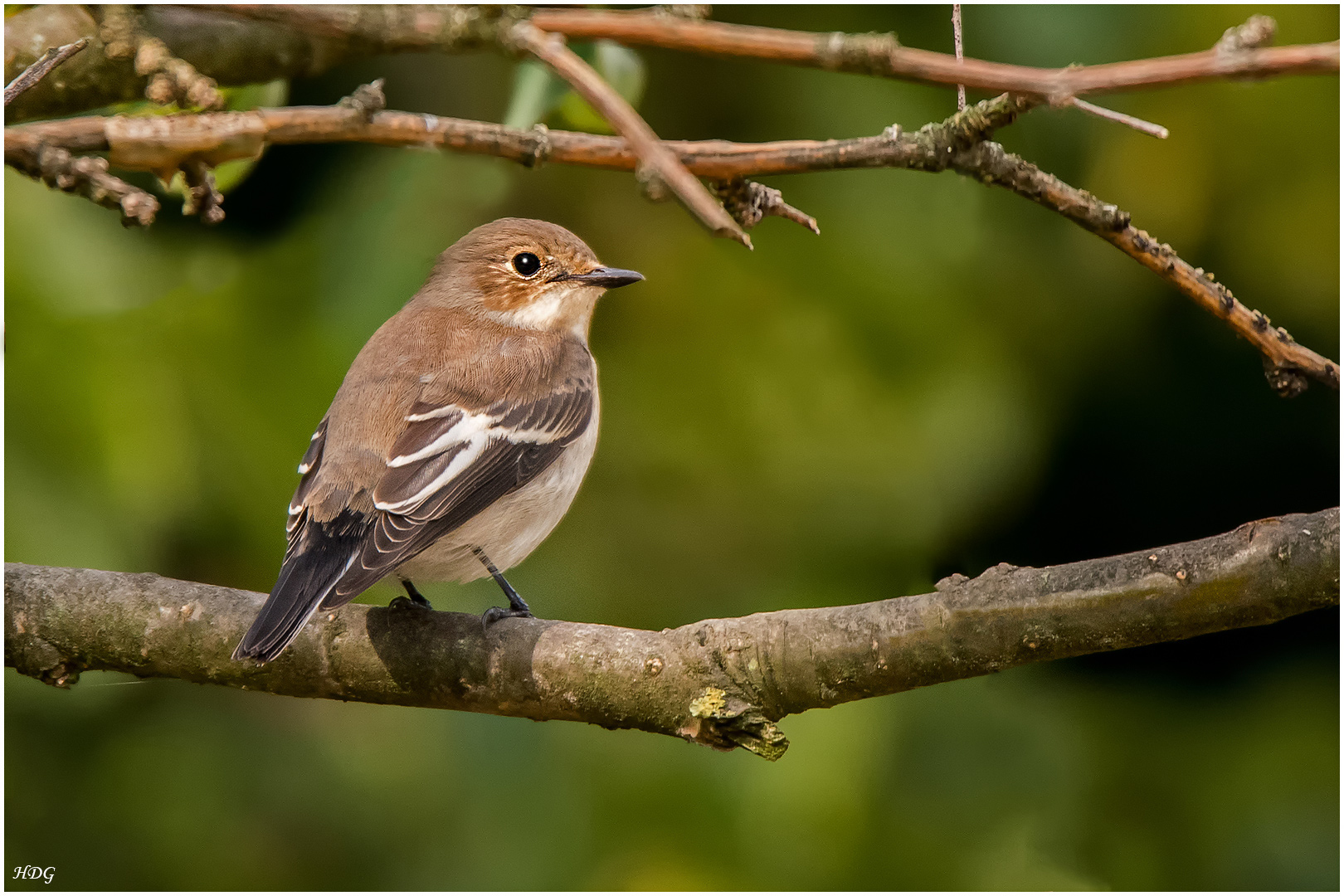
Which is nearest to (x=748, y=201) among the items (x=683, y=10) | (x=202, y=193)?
(x=683, y=10)

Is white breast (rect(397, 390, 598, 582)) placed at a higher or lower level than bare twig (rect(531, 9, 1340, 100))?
lower

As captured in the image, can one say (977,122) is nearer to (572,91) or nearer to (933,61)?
(933,61)

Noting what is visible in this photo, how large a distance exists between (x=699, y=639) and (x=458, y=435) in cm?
107

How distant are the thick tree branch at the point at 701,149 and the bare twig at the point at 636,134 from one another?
210mm

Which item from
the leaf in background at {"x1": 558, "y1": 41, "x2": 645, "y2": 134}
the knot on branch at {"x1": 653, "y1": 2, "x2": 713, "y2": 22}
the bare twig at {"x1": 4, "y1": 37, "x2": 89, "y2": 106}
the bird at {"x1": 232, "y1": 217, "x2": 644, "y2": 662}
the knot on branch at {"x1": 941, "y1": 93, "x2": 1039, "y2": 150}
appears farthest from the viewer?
the bird at {"x1": 232, "y1": 217, "x2": 644, "y2": 662}

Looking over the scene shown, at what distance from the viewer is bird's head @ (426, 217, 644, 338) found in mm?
3756

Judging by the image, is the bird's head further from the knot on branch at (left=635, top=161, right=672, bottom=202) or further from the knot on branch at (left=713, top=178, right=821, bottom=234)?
the knot on branch at (left=635, top=161, right=672, bottom=202)

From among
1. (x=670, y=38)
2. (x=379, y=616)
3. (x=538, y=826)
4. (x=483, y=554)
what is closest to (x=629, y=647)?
(x=379, y=616)

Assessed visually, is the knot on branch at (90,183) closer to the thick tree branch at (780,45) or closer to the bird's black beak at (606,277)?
the thick tree branch at (780,45)

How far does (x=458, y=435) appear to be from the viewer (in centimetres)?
321

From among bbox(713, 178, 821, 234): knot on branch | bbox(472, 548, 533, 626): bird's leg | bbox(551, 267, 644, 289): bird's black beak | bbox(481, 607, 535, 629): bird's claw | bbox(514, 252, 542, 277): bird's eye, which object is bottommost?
bbox(481, 607, 535, 629): bird's claw

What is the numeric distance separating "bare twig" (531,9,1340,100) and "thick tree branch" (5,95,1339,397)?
9.7 inches

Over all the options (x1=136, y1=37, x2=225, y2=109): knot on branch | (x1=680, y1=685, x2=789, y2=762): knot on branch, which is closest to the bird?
(x1=680, y1=685, x2=789, y2=762): knot on branch

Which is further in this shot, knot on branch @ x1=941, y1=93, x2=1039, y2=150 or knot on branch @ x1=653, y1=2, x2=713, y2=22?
knot on branch @ x1=941, y1=93, x2=1039, y2=150
